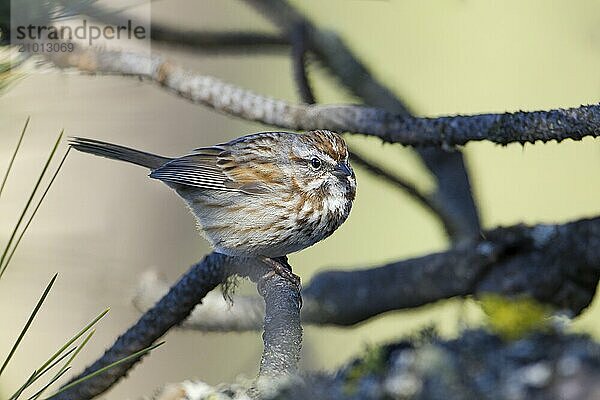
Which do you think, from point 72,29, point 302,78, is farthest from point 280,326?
point 72,29

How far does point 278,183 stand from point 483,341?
0.86 meters

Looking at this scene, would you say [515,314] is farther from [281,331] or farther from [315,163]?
[281,331]

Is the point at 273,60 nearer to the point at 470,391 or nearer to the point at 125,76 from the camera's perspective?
the point at 125,76

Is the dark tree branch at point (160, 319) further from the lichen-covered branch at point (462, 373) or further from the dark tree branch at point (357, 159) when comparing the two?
the dark tree branch at point (357, 159)

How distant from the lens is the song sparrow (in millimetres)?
1758

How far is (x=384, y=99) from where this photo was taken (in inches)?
95.6

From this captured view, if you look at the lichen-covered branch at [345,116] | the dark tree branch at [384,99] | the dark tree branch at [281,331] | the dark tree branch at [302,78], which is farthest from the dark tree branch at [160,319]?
the dark tree branch at [384,99]

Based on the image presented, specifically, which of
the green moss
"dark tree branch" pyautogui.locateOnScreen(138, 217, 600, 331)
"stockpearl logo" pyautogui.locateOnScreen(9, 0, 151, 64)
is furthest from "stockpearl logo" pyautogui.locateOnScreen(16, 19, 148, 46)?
the green moss

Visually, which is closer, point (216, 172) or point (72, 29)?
point (216, 172)

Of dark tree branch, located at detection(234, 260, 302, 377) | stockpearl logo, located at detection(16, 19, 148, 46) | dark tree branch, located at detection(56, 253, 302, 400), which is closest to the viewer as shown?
dark tree branch, located at detection(234, 260, 302, 377)

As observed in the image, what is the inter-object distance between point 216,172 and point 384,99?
0.68m

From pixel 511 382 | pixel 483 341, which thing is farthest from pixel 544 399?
pixel 483 341

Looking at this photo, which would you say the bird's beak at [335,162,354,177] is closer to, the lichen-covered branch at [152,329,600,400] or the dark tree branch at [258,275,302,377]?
the dark tree branch at [258,275,302,377]

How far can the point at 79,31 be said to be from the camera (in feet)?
7.69
